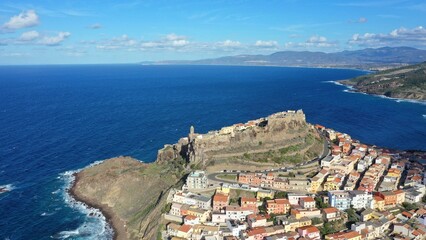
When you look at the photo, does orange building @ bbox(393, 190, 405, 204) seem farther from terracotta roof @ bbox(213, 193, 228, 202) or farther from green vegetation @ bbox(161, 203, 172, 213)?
green vegetation @ bbox(161, 203, 172, 213)

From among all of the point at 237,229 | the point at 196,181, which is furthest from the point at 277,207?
the point at 196,181

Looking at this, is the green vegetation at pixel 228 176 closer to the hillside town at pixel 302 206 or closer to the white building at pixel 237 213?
the hillside town at pixel 302 206

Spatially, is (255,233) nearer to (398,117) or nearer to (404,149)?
(404,149)

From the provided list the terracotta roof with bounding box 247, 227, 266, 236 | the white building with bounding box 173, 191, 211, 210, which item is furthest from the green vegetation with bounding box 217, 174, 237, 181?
the terracotta roof with bounding box 247, 227, 266, 236

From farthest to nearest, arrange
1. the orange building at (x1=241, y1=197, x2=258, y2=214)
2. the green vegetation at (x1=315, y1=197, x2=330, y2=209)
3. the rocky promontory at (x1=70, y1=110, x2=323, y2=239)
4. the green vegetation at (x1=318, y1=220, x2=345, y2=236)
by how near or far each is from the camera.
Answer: the rocky promontory at (x1=70, y1=110, x2=323, y2=239), the green vegetation at (x1=315, y1=197, x2=330, y2=209), the orange building at (x1=241, y1=197, x2=258, y2=214), the green vegetation at (x1=318, y1=220, x2=345, y2=236)

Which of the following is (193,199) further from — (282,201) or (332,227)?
(332,227)

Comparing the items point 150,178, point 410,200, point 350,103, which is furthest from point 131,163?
point 350,103
